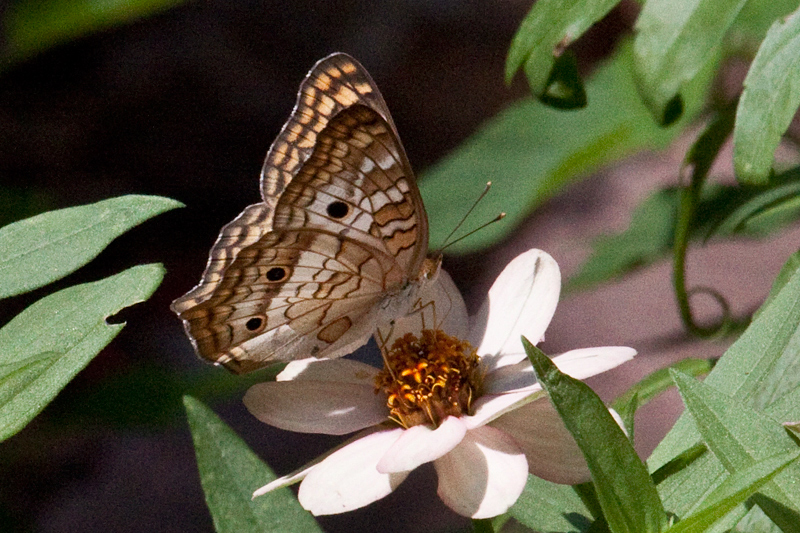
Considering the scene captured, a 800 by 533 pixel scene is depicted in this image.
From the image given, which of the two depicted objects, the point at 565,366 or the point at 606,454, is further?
the point at 565,366

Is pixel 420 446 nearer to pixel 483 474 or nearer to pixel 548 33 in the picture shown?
pixel 483 474

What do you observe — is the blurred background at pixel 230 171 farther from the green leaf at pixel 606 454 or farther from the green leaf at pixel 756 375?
the green leaf at pixel 606 454

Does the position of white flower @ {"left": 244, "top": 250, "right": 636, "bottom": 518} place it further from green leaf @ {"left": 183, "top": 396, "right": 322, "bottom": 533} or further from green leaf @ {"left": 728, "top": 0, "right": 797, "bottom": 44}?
green leaf @ {"left": 728, "top": 0, "right": 797, "bottom": 44}

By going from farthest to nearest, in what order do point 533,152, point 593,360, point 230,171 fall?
point 230,171 → point 533,152 → point 593,360

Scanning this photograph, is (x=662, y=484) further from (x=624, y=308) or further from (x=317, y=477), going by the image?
(x=624, y=308)

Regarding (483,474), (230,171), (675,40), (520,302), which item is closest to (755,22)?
(675,40)

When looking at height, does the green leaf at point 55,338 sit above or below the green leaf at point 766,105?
below

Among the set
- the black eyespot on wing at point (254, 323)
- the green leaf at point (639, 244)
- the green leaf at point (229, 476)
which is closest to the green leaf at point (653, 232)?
the green leaf at point (639, 244)

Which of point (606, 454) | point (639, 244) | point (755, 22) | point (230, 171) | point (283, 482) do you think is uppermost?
point (755, 22)
